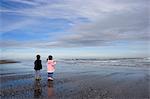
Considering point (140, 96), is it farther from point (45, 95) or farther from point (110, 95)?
point (45, 95)

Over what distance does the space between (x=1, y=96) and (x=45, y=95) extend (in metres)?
2.01

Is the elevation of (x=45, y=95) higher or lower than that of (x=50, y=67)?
lower

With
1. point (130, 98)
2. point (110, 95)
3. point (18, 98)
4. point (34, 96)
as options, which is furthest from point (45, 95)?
point (130, 98)

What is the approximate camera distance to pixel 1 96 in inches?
467

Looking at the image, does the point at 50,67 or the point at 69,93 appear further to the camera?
the point at 50,67

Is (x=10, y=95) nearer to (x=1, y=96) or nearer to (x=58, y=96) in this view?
(x=1, y=96)

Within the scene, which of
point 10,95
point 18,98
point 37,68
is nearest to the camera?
point 18,98

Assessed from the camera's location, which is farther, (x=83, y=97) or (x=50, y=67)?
(x=50, y=67)

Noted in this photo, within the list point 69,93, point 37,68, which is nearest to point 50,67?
point 37,68

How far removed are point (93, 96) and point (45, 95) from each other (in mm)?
2244

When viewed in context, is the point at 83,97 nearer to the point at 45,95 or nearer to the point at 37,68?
the point at 45,95

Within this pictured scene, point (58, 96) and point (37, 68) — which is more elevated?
point (37, 68)

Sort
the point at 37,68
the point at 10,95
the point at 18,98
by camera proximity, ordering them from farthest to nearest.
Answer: the point at 37,68 → the point at 10,95 → the point at 18,98

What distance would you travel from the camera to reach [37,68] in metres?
18.9
